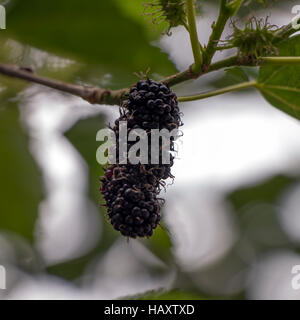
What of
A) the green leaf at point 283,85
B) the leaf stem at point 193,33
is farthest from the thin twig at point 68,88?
the green leaf at point 283,85

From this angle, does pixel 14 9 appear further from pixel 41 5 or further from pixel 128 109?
pixel 128 109

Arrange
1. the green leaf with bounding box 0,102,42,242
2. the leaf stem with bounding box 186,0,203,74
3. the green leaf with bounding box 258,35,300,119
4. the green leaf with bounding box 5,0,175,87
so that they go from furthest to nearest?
the green leaf with bounding box 0,102,42,242
the green leaf with bounding box 5,0,175,87
the green leaf with bounding box 258,35,300,119
the leaf stem with bounding box 186,0,203,74

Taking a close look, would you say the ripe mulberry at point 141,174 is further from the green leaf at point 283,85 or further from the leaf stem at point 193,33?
the green leaf at point 283,85

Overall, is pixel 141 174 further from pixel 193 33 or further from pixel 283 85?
pixel 283 85

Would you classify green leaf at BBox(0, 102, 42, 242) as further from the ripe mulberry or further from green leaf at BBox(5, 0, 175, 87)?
the ripe mulberry

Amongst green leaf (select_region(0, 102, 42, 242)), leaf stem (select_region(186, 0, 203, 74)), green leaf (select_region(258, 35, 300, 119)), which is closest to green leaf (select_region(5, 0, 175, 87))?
green leaf (select_region(0, 102, 42, 242))

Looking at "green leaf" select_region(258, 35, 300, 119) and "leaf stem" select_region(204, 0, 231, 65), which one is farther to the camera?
"green leaf" select_region(258, 35, 300, 119)

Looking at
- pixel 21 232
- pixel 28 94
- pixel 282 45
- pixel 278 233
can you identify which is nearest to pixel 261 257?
pixel 278 233
